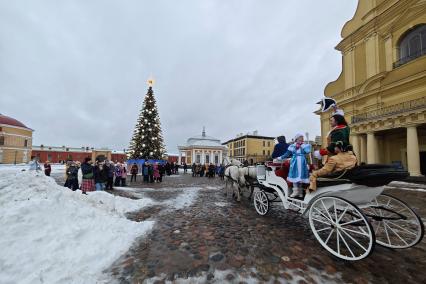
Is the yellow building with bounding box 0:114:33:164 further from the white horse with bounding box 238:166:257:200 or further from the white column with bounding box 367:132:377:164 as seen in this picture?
the white column with bounding box 367:132:377:164

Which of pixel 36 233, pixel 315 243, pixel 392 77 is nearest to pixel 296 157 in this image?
pixel 315 243

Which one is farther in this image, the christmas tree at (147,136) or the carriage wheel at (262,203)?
the christmas tree at (147,136)

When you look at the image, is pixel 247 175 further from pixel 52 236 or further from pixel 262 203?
pixel 52 236

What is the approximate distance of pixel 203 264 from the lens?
118 inches

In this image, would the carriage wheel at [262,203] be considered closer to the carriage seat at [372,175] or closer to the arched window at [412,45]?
the carriage seat at [372,175]

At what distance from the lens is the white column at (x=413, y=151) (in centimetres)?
1523

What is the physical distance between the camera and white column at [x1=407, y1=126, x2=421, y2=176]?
15234mm

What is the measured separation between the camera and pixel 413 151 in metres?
15.5

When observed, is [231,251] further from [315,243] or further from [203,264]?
[315,243]

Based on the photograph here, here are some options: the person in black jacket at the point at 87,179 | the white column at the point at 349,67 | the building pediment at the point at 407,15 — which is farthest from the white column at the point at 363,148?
the person in black jacket at the point at 87,179

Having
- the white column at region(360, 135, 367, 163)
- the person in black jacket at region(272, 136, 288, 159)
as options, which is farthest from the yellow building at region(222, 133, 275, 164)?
the person in black jacket at region(272, 136, 288, 159)

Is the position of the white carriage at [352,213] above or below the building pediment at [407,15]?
below

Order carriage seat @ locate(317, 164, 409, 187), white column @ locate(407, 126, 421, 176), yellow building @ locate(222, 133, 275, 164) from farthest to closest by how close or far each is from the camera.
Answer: yellow building @ locate(222, 133, 275, 164), white column @ locate(407, 126, 421, 176), carriage seat @ locate(317, 164, 409, 187)

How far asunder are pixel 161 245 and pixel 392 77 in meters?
24.8
